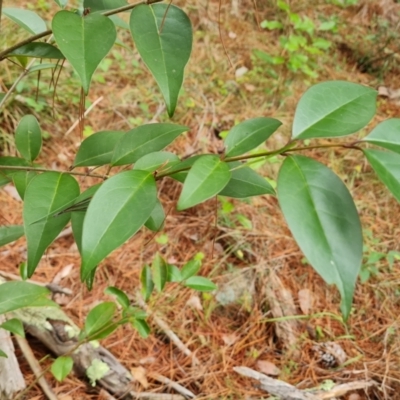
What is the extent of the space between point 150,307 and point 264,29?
277cm

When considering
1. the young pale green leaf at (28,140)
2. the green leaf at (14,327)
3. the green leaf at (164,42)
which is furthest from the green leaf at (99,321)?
the green leaf at (164,42)

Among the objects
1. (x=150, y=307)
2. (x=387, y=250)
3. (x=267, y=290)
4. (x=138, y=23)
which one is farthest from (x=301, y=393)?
(x=138, y=23)

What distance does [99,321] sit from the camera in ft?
3.25

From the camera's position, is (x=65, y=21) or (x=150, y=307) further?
(x=150, y=307)

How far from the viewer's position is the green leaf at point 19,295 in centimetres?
71

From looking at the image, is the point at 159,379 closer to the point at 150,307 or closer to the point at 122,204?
the point at 150,307

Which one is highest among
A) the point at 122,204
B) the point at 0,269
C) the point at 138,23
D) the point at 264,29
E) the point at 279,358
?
the point at 138,23

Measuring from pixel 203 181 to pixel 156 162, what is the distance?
0.13 metres

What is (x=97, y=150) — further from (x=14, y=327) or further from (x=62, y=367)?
(x=62, y=367)

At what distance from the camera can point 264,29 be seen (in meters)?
3.41

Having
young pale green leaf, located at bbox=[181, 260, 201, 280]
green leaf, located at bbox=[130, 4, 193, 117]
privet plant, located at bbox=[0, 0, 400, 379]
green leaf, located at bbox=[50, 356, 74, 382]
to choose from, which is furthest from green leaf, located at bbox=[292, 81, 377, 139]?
green leaf, located at bbox=[50, 356, 74, 382]

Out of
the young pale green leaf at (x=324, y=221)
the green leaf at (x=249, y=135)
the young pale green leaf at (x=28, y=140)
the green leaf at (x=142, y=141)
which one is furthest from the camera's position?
the young pale green leaf at (x=28, y=140)

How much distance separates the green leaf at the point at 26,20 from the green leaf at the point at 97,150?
0.22 meters

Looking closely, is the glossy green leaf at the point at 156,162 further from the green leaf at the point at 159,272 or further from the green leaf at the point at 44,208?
the green leaf at the point at 159,272
